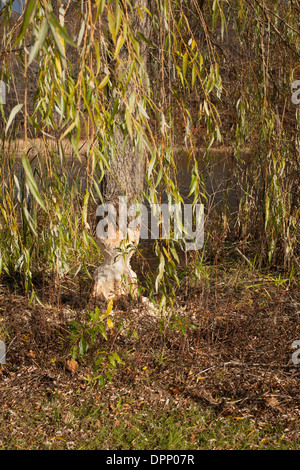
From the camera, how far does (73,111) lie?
1625 mm

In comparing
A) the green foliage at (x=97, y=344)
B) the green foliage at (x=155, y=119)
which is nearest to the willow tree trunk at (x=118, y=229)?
the green foliage at (x=155, y=119)

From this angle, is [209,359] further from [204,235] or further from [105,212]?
[204,235]

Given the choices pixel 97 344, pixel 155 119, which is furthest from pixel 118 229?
pixel 155 119

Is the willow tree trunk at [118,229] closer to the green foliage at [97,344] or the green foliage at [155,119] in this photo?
the green foliage at [155,119]

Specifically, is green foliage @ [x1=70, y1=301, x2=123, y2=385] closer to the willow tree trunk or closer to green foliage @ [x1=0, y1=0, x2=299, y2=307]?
green foliage @ [x1=0, y1=0, x2=299, y2=307]

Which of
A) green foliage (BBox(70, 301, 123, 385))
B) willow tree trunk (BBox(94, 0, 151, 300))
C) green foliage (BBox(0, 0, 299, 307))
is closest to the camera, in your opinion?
green foliage (BBox(0, 0, 299, 307))

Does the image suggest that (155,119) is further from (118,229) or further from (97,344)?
(97,344)

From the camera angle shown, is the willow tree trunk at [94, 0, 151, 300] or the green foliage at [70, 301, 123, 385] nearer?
the green foliage at [70, 301, 123, 385]

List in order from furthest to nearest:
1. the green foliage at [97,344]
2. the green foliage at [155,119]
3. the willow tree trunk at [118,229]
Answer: the willow tree trunk at [118,229], the green foliage at [97,344], the green foliage at [155,119]

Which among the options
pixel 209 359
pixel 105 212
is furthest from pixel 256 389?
pixel 105 212

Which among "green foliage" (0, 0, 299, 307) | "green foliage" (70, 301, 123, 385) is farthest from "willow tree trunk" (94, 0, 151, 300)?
"green foliage" (70, 301, 123, 385)

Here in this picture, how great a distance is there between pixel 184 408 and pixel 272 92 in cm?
227

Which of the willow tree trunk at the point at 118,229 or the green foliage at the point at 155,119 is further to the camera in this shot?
the willow tree trunk at the point at 118,229

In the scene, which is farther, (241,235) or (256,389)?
(241,235)
